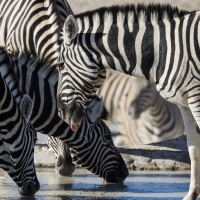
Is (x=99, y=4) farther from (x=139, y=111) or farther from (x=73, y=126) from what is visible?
(x=73, y=126)

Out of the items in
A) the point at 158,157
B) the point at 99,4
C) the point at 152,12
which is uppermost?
the point at 99,4

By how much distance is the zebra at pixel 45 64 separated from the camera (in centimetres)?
1170

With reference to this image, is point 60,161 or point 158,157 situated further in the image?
point 158,157

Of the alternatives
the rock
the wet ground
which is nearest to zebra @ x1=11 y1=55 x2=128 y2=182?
the wet ground

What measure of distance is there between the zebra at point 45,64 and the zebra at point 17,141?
1.99 feet

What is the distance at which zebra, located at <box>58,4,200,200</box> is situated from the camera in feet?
33.8

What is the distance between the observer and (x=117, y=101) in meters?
19.9

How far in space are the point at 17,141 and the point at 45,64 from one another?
5.04ft

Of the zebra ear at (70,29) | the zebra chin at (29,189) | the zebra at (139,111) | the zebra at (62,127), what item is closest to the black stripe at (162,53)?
the zebra ear at (70,29)

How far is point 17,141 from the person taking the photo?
1046cm

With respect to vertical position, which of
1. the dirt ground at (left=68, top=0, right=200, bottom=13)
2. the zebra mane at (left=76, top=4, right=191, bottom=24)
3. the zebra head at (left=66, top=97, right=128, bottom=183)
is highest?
the dirt ground at (left=68, top=0, right=200, bottom=13)

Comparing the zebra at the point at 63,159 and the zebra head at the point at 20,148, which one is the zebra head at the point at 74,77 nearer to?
the zebra head at the point at 20,148

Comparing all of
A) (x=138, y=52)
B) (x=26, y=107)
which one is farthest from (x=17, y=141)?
(x=138, y=52)

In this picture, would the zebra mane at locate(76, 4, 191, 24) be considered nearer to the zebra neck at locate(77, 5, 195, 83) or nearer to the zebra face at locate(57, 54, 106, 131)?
the zebra neck at locate(77, 5, 195, 83)
